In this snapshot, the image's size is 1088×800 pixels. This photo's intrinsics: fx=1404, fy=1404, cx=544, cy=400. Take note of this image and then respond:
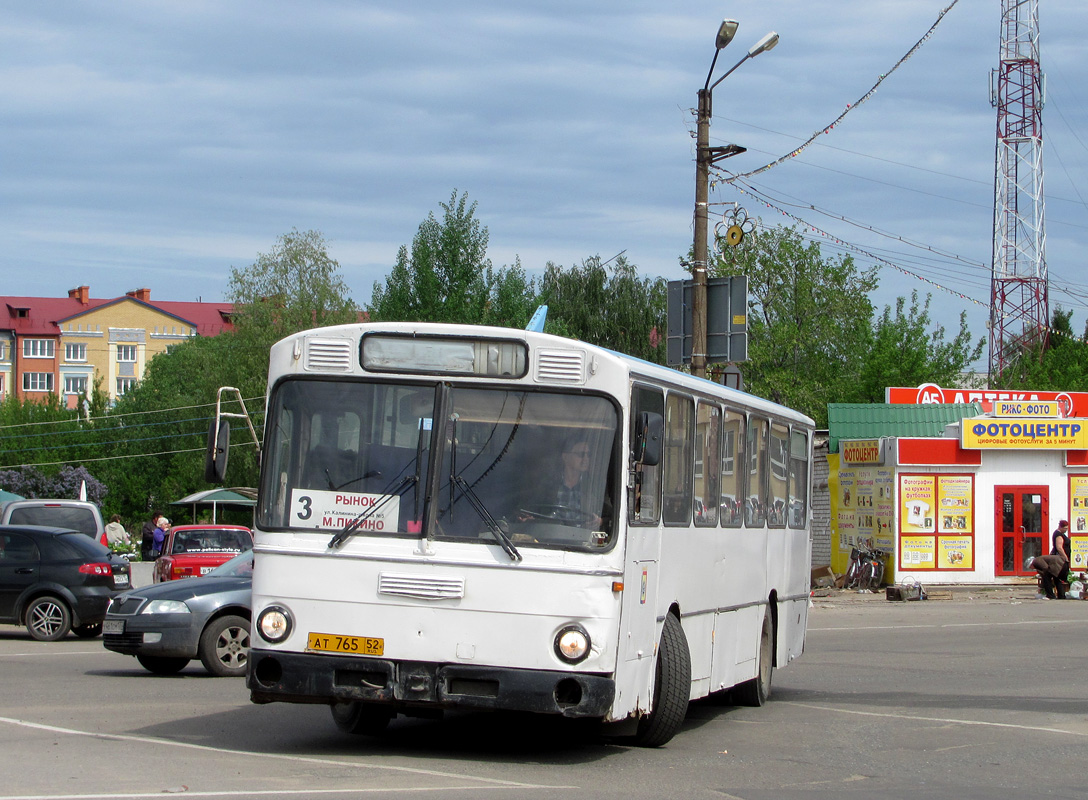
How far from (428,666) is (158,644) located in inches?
261

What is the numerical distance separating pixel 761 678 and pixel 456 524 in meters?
5.23

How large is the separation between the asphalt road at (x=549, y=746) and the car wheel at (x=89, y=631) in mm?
3957

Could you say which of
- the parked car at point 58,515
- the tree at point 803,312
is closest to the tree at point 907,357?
the tree at point 803,312

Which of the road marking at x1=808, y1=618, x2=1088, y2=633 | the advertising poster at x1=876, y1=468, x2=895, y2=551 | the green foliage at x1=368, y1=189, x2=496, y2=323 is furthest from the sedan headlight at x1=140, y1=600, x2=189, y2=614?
the green foliage at x1=368, y1=189, x2=496, y2=323

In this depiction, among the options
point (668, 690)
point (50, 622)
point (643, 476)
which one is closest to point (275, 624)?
point (643, 476)

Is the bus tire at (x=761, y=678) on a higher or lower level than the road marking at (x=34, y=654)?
higher

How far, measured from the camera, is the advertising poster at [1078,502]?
35.1 meters

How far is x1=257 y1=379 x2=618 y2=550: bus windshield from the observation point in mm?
8250

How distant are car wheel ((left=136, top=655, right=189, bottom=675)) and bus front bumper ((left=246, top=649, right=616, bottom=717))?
6494 millimetres

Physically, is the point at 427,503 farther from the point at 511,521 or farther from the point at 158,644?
the point at 158,644

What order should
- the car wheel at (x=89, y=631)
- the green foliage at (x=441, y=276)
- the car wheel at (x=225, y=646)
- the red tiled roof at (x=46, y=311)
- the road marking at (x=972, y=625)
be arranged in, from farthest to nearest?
the red tiled roof at (x=46, y=311), the green foliage at (x=441, y=276), the road marking at (x=972, y=625), the car wheel at (x=89, y=631), the car wheel at (x=225, y=646)

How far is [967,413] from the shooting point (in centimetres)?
3588

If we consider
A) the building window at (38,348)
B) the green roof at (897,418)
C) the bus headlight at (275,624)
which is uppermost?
the building window at (38,348)

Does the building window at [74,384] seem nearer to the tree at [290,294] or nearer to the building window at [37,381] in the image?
the building window at [37,381]
